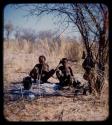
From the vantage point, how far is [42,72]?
1.68m

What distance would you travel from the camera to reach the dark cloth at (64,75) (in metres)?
1.68

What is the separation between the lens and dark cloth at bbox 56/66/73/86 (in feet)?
5.51

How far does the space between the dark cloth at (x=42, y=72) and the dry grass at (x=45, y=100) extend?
1.3 inches

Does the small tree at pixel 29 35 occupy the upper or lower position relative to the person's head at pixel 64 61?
upper

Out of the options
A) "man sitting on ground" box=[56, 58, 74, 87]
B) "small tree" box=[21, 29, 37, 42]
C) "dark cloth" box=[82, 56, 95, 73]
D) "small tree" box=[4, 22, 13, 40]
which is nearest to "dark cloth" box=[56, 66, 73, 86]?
"man sitting on ground" box=[56, 58, 74, 87]

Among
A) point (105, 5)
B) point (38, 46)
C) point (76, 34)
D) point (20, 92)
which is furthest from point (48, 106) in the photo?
point (105, 5)

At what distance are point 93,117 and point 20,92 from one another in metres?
0.52

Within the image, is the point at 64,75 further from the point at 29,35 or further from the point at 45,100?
the point at 29,35

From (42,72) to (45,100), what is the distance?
0.62ft

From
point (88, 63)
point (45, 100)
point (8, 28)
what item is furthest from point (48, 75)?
point (8, 28)

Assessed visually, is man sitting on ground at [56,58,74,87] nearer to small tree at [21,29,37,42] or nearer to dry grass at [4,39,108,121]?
dry grass at [4,39,108,121]

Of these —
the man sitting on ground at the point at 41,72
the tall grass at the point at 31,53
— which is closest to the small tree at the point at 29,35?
the tall grass at the point at 31,53

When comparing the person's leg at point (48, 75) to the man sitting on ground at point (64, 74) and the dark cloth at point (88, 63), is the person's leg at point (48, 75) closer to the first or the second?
the man sitting on ground at point (64, 74)

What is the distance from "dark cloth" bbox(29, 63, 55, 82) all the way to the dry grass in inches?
1.3
